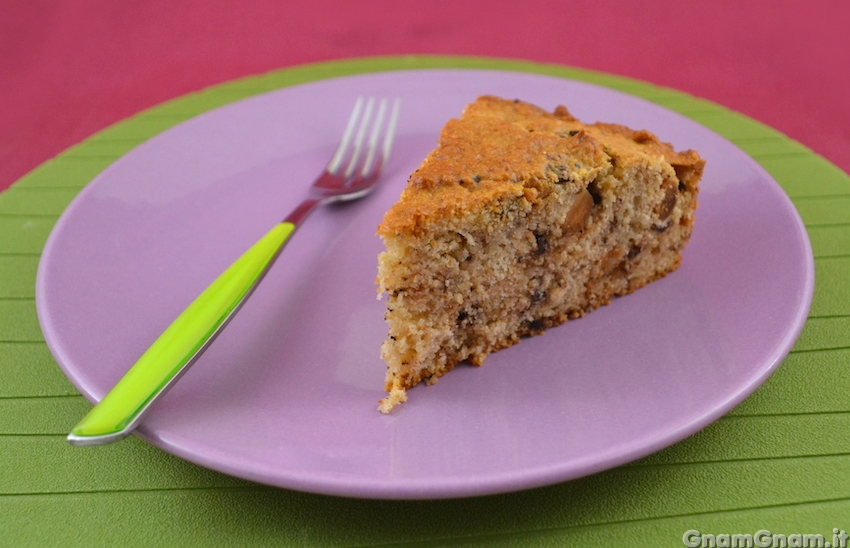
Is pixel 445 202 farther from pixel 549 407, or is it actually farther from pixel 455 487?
pixel 455 487

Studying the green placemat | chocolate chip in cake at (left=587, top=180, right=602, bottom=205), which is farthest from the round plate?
chocolate chip in cake at (left=587, top=180, right=602, bottom=205)

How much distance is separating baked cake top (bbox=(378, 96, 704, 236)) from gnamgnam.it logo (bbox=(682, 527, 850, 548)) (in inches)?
37.8

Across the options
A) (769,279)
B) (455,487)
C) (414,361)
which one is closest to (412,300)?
(414,361)

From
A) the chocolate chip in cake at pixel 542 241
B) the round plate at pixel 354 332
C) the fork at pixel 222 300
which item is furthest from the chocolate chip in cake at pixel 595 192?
the fork at pixel 222 300

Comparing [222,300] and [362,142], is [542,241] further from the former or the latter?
[362,142]

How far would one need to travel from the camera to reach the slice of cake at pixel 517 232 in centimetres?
194

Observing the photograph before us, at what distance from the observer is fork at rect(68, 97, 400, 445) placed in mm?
1522

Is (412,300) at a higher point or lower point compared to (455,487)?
higher

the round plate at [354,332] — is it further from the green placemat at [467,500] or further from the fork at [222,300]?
the green placemat at [467,500]

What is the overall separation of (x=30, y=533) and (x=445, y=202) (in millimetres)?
1263

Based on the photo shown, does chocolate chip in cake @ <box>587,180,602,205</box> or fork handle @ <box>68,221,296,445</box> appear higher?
chocolate chip in cake @ <box>587,180,602,205</box>

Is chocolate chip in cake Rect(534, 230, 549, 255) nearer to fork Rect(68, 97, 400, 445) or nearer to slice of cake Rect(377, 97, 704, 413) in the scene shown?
slice of cake Rect(377, 97, 704, 413)

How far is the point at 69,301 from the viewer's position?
202 cm

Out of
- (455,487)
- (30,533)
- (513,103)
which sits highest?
(513,103)
